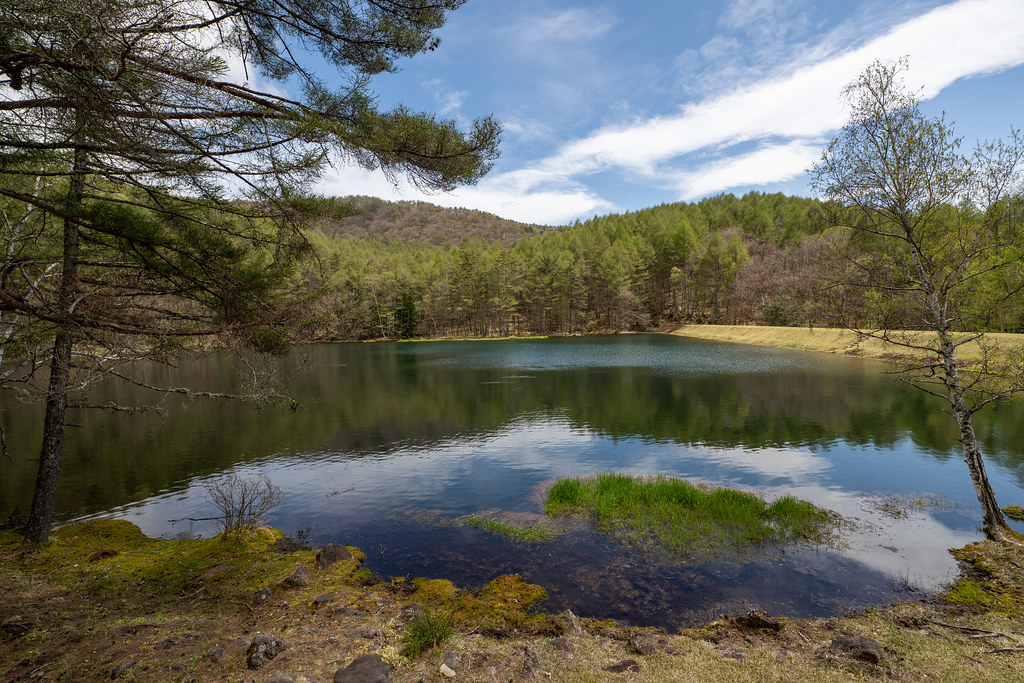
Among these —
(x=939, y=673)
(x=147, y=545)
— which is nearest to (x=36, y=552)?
(x=147, y=545)

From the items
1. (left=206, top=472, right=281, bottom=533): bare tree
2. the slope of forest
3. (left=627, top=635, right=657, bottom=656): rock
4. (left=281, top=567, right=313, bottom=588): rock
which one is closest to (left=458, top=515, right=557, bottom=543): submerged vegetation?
(left=281, top=567, right=313, bottom=588): rock

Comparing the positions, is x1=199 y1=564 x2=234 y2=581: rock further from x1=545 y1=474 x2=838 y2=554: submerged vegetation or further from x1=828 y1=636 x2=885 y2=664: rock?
x1=828 y1=636 x2=885 y2=664: rock

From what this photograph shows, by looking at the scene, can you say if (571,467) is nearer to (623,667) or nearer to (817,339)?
(623,667)

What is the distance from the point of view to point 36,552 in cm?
870

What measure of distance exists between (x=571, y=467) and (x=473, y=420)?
859cm

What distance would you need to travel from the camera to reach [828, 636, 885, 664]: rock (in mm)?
5230

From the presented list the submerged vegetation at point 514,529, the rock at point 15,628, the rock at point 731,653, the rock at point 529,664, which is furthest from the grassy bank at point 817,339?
the rock at point 15,628

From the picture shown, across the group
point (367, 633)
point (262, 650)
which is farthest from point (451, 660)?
point (262, 650)

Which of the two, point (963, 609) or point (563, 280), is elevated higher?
point (563, 280)

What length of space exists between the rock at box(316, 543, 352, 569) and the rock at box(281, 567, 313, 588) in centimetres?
61

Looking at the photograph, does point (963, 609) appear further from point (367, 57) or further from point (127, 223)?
point (127, 223)

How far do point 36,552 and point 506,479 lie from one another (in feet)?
36.3

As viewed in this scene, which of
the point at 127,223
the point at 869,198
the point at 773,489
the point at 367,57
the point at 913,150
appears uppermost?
the point at 367,57

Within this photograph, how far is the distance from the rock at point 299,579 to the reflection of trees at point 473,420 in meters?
8.60
